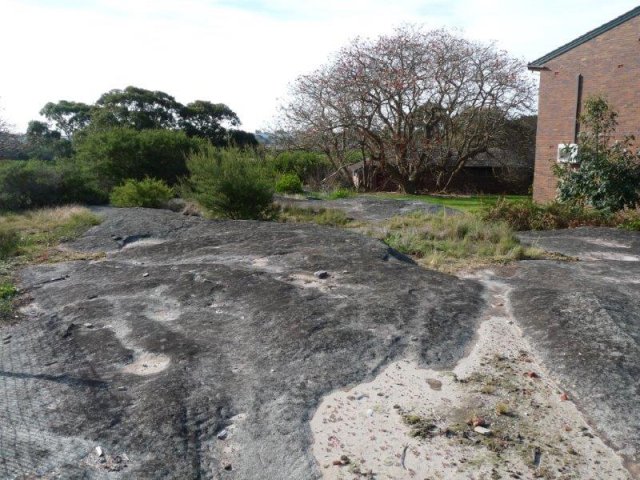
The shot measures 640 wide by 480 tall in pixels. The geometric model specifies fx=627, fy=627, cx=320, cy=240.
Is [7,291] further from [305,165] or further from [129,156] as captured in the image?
[305,165]

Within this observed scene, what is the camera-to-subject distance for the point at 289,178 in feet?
76.3

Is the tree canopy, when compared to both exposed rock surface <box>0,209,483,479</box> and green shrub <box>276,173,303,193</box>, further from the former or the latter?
exposed rock surface <box>0,209,483,479</box>

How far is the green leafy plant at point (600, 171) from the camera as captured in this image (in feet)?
46.6

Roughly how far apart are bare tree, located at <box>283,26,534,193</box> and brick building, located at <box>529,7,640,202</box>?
5.94 m

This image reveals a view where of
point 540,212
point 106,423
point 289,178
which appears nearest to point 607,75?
point 540,212

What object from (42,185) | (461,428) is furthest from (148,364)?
(42,185)

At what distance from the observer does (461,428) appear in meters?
4.27

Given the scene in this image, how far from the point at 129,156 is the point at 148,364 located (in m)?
16.0

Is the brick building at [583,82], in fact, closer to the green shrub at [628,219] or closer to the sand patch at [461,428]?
the green shrub at [628,219]

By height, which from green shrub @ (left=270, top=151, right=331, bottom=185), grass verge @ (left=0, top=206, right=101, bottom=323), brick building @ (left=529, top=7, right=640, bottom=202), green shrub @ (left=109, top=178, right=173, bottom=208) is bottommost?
grass verge @ (left=0, top=206, right=101, bottom=323)

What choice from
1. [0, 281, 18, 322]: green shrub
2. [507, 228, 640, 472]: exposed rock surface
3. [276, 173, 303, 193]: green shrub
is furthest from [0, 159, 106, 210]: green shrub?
[507, 228, 640, 472]: exposed rock surface

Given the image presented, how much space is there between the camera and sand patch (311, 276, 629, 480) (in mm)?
3832

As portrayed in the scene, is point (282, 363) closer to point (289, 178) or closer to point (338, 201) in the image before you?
point (338, 201)

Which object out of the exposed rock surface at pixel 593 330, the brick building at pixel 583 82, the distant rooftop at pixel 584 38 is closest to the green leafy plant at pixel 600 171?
the brick building at pixel 583 82
